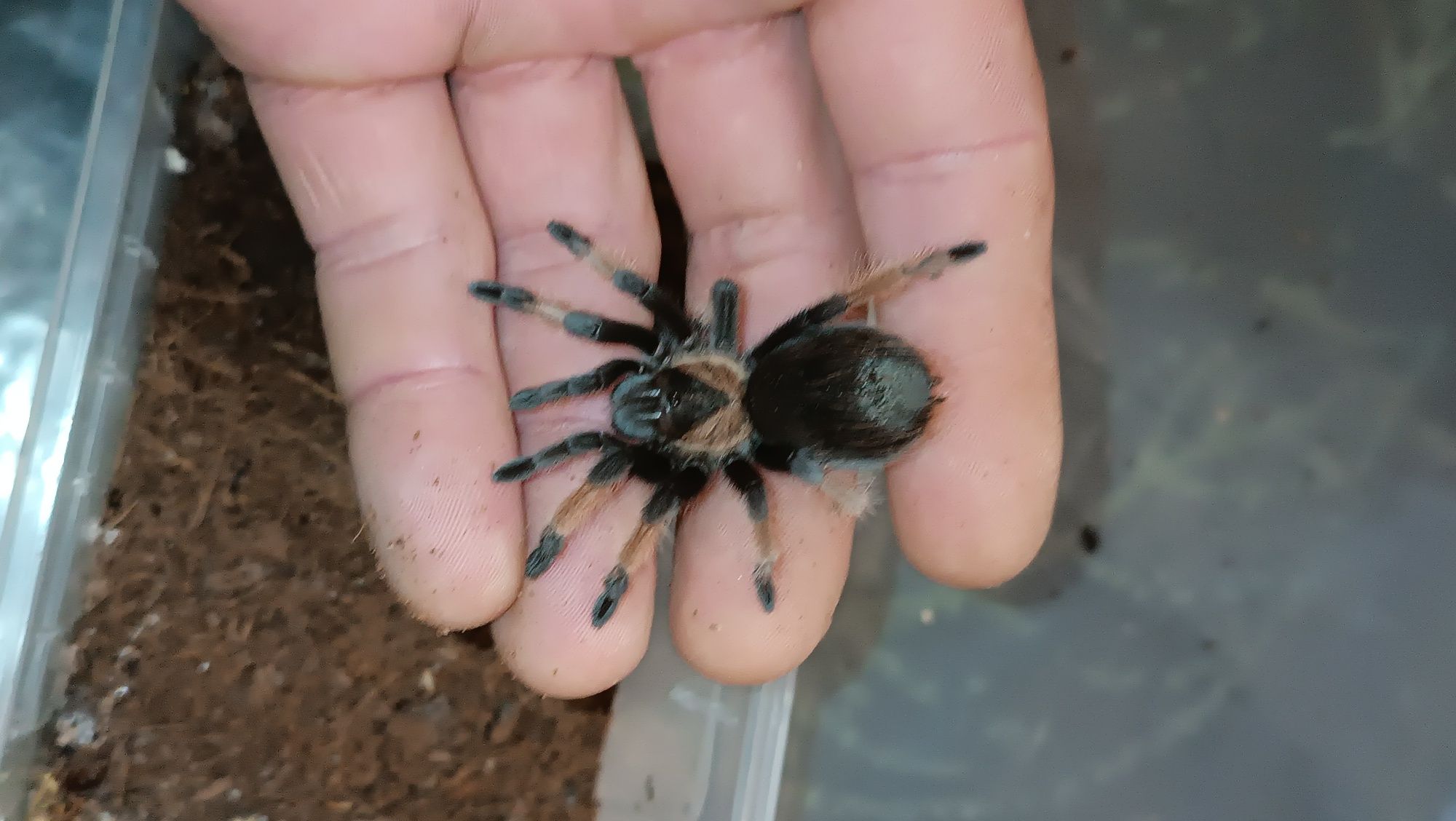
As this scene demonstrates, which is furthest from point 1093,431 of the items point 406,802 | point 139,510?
point 139,510

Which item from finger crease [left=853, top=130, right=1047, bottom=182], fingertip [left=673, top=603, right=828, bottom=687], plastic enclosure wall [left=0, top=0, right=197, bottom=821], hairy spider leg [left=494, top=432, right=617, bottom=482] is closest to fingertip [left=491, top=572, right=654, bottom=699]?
fingertip [left=673, top=603, right=828, bottom=687]

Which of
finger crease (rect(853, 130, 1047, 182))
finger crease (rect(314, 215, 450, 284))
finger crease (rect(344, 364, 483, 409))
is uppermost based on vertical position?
finger crease (rect(314, 215, 450, 284))

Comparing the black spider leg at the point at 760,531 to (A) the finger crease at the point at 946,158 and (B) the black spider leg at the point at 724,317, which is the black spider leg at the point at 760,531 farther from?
(A) the finger crease at the point at 946,158

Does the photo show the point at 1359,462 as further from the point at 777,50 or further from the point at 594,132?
the point at 594,132

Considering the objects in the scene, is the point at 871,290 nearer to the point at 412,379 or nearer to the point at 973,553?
the point at 973,553

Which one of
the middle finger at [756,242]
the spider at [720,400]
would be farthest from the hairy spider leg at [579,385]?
the middle finger at [756,242]

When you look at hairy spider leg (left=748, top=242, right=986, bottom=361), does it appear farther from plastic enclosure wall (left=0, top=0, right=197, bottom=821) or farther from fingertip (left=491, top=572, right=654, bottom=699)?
plastic enclosure wall (left=0, top=0, right=197, bottom=821)
